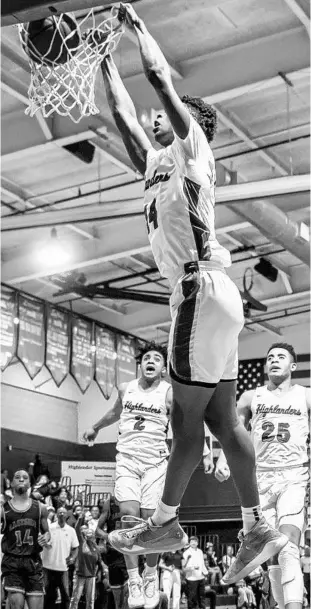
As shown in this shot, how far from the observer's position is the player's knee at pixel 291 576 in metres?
6.12

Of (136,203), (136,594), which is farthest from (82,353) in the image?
(136,594)

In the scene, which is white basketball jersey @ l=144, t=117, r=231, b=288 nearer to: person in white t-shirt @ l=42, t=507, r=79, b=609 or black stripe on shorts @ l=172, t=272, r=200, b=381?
black stripe on shorts @ l=172, t=272, r=200, b=381

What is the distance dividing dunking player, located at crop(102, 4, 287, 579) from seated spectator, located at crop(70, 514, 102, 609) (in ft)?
26.9

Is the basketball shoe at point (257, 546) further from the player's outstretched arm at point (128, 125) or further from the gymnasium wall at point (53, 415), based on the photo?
the gymnasium wall at point (53, 415)

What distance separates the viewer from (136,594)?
22.4 feet

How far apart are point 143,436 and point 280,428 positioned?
4.21 feet

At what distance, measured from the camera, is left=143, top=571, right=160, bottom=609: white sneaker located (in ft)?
22.6

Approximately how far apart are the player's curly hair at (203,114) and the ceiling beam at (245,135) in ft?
30.3

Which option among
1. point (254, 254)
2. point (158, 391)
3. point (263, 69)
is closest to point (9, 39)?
point (263, 69)

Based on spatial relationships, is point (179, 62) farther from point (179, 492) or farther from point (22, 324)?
point (22, 324)

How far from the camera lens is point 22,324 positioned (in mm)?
21109

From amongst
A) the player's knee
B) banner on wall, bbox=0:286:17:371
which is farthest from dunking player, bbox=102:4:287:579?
banner on wall, bbox=0:286:17:371

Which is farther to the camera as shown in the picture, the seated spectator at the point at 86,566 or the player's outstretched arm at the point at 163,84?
the seated spectator at the point at 86,566

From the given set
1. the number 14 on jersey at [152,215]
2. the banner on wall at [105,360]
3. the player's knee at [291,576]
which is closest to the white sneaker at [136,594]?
the player's knee at [291,576]
